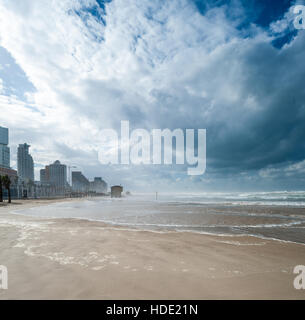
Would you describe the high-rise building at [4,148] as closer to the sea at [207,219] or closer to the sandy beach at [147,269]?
the sea at [207,219]

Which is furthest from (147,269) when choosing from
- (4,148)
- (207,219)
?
(4,148)

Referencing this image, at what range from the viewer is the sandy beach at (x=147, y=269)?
3377 millimetres

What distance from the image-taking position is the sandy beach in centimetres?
338

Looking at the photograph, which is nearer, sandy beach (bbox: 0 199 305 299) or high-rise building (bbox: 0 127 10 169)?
sandy beach (bbox: 0 199 305 299)

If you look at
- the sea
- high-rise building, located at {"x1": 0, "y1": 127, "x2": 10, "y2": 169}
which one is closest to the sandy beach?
the sea

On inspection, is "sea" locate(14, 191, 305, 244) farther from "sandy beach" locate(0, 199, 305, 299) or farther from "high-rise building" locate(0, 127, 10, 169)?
"high-rise building" locate(0, 127, 10, 169)

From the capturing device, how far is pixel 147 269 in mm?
4434

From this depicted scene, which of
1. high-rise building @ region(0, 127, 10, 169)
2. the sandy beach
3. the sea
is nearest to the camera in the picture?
the sandy beach

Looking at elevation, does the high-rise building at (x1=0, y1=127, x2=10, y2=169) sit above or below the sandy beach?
above

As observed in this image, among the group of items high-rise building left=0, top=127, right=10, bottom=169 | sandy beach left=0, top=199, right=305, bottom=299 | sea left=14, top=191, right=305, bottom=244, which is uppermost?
high-rise building left=0, top=127, right=10, bottom=169

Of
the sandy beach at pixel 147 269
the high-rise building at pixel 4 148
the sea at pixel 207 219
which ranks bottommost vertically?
the sea at pixel 207 219

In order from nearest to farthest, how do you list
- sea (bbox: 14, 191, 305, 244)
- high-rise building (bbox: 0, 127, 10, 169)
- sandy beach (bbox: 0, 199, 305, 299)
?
1. sandy beach (bbox: 0, 199, 305, 299)
2. sea (bbox: 14, 191, 305, 244)
3. high-rise building (bbox: 0, 127, 10, 169)

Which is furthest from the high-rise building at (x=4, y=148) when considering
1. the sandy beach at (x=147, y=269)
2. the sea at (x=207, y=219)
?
the sandy beach at (x=147, y=269)
